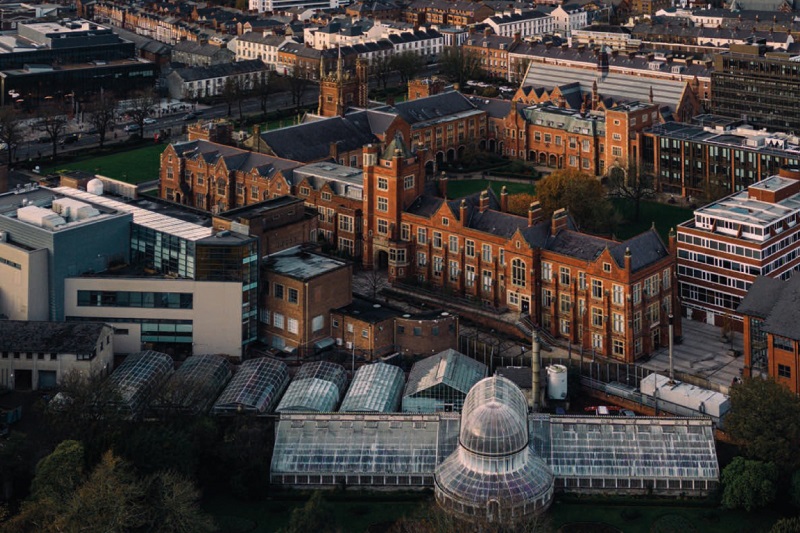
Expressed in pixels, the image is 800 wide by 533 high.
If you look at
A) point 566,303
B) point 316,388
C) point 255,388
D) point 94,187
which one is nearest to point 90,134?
point 94,187

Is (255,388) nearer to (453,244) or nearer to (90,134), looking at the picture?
(453,244)

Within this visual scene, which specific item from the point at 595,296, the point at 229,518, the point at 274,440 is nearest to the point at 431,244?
the point at 595,296

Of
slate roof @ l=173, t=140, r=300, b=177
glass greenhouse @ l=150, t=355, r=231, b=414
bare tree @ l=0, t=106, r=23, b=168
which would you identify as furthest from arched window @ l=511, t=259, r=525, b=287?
bare tree @ l=0, t=106, r=23, b=168

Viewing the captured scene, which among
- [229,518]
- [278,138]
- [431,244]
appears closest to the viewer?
[229,518]

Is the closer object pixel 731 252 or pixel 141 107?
pixel 731 252

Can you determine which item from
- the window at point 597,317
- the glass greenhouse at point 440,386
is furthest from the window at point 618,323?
the glass greenhouse at point 440,386

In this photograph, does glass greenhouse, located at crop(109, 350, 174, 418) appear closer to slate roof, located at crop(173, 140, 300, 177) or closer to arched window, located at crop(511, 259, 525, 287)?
arched window, located at crop(511, 259, 525, 287)

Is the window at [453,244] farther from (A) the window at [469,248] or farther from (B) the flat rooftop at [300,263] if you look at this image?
(B) the flat rooftop at [300,263]

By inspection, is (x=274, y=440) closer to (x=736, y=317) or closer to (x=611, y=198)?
(x=736, y=317)
